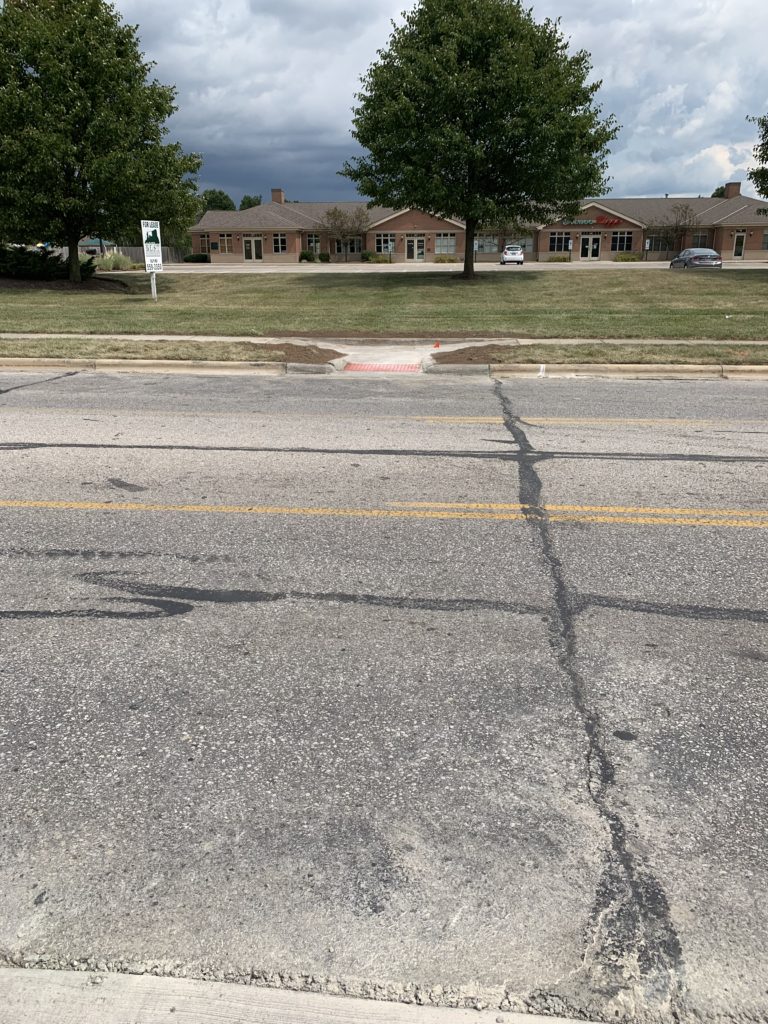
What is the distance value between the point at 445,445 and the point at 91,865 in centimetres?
581

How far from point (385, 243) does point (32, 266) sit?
44.4 m

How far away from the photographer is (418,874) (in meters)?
2.49

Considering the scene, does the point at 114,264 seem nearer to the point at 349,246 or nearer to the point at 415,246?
the point at 349,246

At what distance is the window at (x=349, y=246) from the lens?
74213 millimetres

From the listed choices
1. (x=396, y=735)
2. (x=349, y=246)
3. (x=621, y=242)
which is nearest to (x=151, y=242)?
(x=396, y=735)

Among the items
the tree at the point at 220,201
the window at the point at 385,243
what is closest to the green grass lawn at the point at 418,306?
the window at the point at 385,243

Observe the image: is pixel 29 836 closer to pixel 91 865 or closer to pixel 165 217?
pixel 91 865

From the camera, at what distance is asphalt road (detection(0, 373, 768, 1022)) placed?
88.8 inches

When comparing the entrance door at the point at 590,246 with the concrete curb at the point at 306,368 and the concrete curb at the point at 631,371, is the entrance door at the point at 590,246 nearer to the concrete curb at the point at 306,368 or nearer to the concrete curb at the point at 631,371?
the concrete curb at the point at 631,371

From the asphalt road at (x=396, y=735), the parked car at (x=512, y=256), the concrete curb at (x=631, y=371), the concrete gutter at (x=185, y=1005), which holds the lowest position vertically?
the concrete gutter at (x=185, y=1005)

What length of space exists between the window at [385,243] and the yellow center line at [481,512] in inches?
2770

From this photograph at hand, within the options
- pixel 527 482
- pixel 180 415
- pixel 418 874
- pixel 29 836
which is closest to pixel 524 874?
pixel 418 874

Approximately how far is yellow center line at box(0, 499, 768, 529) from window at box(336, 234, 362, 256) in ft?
238

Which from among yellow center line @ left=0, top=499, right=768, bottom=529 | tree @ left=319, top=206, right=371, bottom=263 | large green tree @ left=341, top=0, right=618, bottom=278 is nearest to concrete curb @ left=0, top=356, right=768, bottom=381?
yellow center line @ left=0, top=499, right=768, bottom=529
